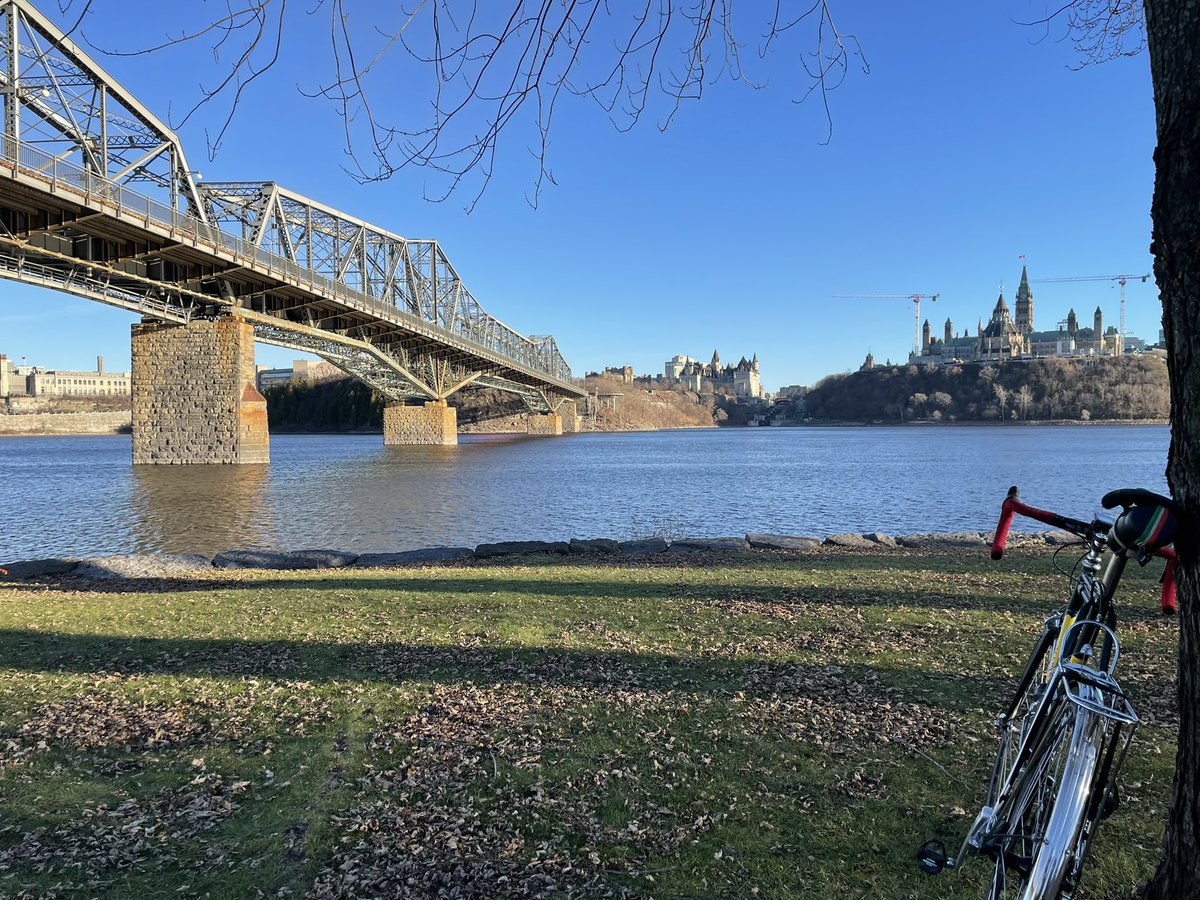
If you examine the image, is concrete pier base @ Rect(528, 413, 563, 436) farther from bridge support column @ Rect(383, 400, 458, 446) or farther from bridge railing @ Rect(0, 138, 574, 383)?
bridge railing @ Rect(0, 138, 574, 383)

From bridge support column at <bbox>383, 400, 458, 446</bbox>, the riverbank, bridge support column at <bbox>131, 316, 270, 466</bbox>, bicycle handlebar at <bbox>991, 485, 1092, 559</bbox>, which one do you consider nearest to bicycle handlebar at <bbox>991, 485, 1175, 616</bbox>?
bicycle handlebar at <bbox>991, 485, 1092, 559</bbox>

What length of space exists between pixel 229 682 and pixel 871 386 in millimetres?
184735

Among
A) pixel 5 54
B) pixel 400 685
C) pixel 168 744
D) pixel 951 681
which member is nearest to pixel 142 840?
pixel 168 744

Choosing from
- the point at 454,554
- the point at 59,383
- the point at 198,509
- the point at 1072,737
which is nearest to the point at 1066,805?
the point at 1072,737

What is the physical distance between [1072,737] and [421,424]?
8043 cm

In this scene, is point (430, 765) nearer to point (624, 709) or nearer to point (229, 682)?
point (624, 709)

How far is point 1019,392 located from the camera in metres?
140

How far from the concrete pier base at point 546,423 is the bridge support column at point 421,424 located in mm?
41723

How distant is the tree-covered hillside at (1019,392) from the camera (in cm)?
13412

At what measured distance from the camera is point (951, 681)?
206 inches

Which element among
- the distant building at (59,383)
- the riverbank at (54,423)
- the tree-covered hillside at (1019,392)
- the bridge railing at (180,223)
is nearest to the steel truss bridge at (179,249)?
the bridge railing at (180,223)

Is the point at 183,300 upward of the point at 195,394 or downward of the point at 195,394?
upward

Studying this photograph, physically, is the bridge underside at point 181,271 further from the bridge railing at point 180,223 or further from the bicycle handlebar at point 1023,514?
the bicycle handlebar at point 1023,514

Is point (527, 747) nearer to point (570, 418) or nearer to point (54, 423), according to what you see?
point (570, 418)
